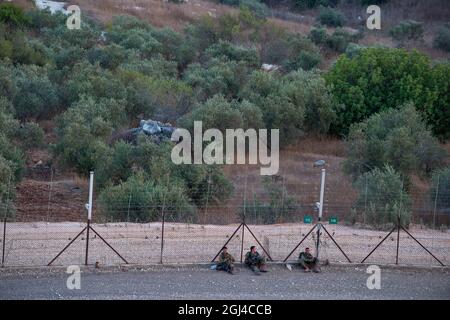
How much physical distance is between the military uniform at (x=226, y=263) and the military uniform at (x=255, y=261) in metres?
0.35

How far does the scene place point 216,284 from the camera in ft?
56.9

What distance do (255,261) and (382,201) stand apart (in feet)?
21.8

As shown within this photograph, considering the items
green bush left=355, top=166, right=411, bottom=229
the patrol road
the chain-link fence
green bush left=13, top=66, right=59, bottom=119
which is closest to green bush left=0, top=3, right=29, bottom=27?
green bush left=13, top=66, right=59, bottom=119

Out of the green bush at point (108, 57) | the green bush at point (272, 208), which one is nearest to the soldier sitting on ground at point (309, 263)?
the green bush at point (272, 208)

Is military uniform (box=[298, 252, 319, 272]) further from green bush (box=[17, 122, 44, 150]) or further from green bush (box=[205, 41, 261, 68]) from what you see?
green bush (box=[205, 41, 261, 68])

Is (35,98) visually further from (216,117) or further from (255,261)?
(255,261)

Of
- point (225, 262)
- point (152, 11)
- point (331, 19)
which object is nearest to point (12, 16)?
point (152, 11)

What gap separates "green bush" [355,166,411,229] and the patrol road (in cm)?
411

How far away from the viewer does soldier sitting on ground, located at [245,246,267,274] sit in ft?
59.9

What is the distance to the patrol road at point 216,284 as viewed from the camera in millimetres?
16422
